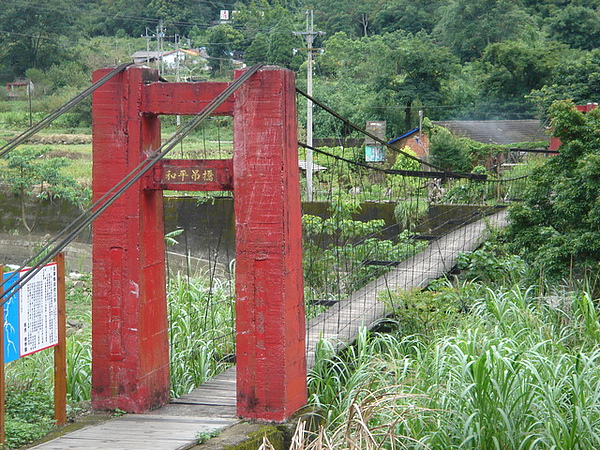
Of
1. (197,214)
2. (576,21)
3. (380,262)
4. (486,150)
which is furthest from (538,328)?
(576,21)

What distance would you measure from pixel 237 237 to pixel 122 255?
0.67 meters

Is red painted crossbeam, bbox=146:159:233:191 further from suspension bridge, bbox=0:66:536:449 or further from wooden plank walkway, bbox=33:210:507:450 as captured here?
wooden plank walkway, bbox=33:210:507:450

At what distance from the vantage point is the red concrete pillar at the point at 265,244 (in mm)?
4258

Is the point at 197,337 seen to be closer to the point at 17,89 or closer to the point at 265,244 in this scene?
the point at 265,244

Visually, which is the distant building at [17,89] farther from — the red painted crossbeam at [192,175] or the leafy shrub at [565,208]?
the red painted crossbeam at [192,175]

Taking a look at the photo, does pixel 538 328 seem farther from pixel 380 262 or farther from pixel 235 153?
pixel 380 262

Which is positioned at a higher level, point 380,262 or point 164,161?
point 164,161

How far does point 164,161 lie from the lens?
4.51 metres

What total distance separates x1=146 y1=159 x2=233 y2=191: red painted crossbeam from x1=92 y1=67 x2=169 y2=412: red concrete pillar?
110 mm

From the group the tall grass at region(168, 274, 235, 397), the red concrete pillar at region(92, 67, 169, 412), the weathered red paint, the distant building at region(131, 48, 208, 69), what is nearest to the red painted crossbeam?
the red concrete pillar at region(92, 67, 169, 412)

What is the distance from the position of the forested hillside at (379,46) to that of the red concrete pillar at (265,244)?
14340 mm

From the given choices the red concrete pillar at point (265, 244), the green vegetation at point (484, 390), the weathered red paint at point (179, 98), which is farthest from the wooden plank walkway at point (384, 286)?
the weathered red paint at point (179, 98)

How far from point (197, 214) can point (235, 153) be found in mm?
10528

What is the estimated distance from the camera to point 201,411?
445 centimetres
